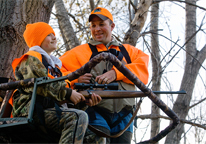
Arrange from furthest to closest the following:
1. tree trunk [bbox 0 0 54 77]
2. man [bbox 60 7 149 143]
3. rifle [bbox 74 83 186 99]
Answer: tree trunk [bbox 0 0 54 77] < man [bbox 60 7 149 143] < rifle [bbox 74 83 186 99]

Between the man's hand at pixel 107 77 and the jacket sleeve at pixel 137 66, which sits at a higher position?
the jacket sleeve at pixel 137 66

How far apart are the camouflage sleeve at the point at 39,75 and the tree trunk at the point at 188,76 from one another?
4217mm

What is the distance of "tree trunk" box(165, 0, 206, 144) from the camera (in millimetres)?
6750

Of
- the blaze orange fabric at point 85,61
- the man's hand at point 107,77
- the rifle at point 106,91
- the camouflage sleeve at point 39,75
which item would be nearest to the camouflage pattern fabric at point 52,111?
the camouflage sleeve at point 39,75

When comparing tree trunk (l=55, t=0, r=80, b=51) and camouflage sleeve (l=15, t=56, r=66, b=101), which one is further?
tree trunk (l=55, t=0, r=80, b=51)

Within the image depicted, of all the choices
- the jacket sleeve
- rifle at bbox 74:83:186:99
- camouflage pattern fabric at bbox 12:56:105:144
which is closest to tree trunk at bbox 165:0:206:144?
the jacket sleeve

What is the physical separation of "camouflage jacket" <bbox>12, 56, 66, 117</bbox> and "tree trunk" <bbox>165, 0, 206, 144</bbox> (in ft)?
13.8

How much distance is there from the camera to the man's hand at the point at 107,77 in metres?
3.76

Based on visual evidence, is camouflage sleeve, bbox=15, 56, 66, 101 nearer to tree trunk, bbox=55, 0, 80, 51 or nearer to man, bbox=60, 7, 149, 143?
man, bbox=60, 7, 149, 143

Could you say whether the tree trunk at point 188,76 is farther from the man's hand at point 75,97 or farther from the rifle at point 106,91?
the man's hand at point 75,97

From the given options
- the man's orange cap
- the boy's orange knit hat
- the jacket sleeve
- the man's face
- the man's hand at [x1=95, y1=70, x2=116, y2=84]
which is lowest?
the man's hand at [x1=95, y1=70, x2=116, y2=84]

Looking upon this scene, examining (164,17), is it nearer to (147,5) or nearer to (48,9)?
(147,5)

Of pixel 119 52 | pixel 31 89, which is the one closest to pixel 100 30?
pixel 119 52

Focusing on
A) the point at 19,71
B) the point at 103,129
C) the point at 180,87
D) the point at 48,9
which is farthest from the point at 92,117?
the point at 180,87
